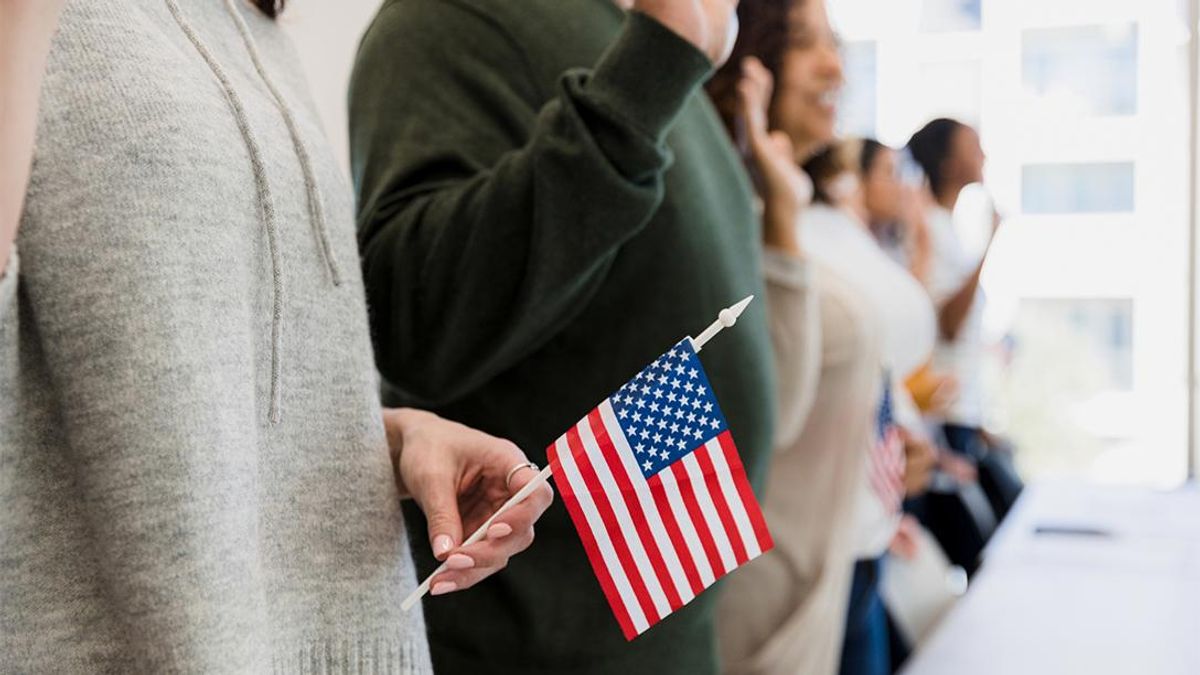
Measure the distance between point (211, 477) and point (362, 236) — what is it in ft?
1.65

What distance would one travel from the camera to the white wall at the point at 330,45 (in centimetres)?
139

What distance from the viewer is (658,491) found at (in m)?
0.69

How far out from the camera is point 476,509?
755mm

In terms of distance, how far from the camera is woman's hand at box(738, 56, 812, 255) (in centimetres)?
175

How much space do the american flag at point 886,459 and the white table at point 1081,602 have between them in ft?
0.68

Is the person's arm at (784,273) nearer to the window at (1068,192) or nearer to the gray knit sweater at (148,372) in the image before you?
the gray knit sweater at (148,372)

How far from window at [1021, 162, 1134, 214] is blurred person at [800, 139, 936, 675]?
265 centimetres

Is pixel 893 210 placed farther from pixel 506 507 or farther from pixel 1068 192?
pixel 506 507

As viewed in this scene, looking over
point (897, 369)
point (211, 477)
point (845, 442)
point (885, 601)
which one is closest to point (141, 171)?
point (211, 477)

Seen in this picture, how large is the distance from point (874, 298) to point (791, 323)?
15.0 inches

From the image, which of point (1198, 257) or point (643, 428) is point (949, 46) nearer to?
point (1198, 257)

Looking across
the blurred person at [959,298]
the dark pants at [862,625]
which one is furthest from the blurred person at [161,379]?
the blurred person at [959,298]

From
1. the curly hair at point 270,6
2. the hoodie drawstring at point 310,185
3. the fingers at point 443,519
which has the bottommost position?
the fingers at point 443,519

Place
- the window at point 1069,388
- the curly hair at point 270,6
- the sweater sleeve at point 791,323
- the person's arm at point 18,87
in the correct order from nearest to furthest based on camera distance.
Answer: the person's arm at point 18,87
the curly hair at point 270,6
the sweater sleeve at point 791,323
the window at point 1069,388
